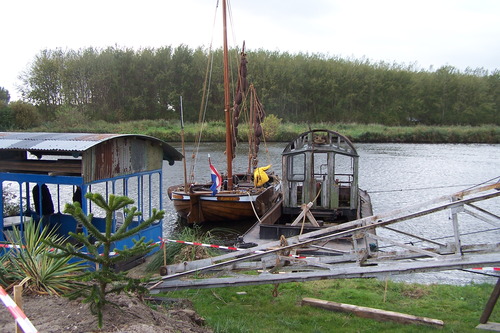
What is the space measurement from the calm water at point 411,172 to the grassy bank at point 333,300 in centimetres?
238

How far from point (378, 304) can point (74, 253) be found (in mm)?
5202

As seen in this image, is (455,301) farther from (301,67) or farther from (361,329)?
(301,67)

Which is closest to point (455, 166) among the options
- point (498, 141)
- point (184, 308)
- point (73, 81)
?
point (498, 141)

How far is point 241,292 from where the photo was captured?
847cm

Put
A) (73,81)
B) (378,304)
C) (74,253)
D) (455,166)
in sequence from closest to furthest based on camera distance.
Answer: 1. (74,253)
2. (378,304)
3. (455,166)
4. (73,81)

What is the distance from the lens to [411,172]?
32.5 metres

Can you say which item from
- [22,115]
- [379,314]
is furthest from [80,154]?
[22,115]

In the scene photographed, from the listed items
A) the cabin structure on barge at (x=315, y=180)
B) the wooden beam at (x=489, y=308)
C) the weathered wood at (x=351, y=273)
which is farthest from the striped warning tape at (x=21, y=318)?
the cabin structure on barge at (x=315, y=180)

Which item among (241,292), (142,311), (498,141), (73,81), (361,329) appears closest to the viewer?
(142,311)

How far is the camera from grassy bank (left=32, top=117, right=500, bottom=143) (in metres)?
53.5

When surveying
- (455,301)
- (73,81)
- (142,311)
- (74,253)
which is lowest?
(455,301)

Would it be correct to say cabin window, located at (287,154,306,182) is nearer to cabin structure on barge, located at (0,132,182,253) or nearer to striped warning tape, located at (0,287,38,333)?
cabin structure on barge, located at (0,132,182,253)

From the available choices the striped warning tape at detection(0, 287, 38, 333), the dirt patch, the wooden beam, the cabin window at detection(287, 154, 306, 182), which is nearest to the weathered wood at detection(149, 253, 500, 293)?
the wooden beam

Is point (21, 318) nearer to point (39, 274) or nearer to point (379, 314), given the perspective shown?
point (39, 274)
